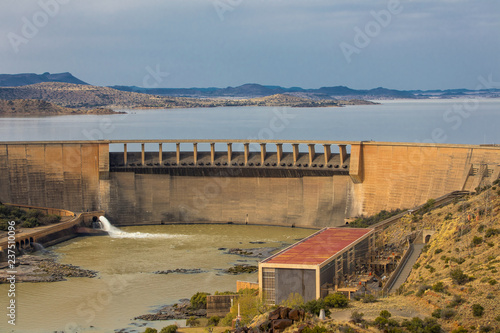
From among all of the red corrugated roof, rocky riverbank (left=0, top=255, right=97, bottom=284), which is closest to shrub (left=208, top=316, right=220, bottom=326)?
the red corrugated roof

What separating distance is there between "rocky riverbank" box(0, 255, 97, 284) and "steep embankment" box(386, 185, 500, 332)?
678 inches

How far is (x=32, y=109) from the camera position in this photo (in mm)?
182500

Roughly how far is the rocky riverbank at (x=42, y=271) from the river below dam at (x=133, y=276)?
0.64 m

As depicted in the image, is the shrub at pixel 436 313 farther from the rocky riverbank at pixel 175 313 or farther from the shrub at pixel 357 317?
the rocky riverbank at pixel 175 313

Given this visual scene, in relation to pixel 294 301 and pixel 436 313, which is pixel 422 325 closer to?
pixel 436 313

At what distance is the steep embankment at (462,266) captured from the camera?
2633 cm

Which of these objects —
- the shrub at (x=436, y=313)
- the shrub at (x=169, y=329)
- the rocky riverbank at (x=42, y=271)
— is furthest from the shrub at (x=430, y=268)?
the rocky riverbank at (x=42, y=271)

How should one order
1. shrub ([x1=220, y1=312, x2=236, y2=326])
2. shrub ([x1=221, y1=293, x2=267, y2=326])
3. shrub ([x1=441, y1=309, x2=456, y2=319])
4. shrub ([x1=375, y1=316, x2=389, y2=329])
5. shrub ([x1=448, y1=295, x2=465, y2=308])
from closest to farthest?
shrub ([x1=375, y1=316, x2=389, y2=329])
shrub ([x1=441, y1=309, x2=456, y2=319])
shrub ([x1=448, y1=295, x2=465, y2=308])
shrub ([x1=221, y1=293, x2=267, y2=326])
shrub ([x1=220, y1=312, x2=236, y2=326])

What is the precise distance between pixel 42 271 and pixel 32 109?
14386cm

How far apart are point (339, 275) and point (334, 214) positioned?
21194 mm

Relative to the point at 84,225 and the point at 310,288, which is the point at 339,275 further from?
the point at 84,225

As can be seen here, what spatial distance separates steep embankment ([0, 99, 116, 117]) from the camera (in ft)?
598

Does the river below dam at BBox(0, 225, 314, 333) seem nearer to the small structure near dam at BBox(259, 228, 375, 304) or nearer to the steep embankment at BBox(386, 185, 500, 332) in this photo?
the small structure near dam at BBox(259, 228, 375, 304)

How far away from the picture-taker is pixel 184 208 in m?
59.9
